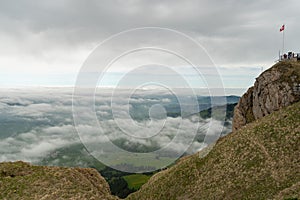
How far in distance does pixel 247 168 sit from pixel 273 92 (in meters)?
25.0

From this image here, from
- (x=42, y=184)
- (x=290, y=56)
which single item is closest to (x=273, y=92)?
Result: (x=290, y=56)

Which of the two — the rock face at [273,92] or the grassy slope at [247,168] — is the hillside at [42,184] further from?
the rock face at [273,92]

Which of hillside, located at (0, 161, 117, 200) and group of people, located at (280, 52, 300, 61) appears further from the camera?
group of people, located at (280, 52, 300, 61)

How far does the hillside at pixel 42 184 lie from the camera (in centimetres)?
3728

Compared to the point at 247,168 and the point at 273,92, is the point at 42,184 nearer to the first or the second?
the point at 247,168

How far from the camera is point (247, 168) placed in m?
41.1

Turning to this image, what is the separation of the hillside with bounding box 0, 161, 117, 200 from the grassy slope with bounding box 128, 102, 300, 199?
12882 mm

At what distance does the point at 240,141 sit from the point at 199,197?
537 inches

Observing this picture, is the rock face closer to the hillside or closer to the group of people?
the group of people

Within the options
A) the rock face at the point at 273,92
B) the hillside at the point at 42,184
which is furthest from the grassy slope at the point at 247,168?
the hillside at the point at 42,184

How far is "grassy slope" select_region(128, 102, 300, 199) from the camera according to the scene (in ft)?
120

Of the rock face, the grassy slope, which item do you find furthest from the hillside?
the rock face

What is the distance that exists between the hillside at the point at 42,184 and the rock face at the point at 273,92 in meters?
39.5

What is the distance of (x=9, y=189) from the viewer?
129ft
